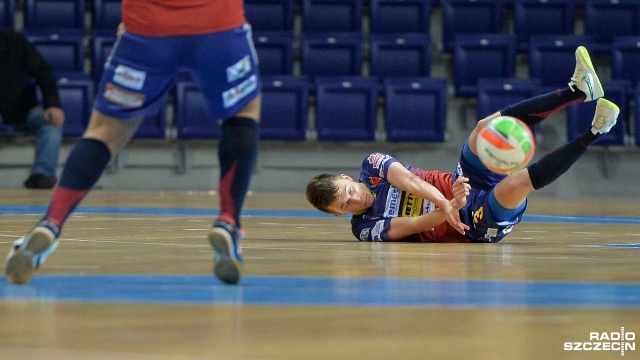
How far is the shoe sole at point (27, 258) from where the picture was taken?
284cm

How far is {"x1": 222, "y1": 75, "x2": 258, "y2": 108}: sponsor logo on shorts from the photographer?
3.07 m

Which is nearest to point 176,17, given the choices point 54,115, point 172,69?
point 172,69

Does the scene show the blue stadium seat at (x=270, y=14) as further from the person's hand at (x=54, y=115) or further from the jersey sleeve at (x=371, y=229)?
the jersey sleeve at (x=371, y=229)

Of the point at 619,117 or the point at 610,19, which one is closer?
the point at 619,117

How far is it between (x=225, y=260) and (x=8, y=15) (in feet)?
31.2

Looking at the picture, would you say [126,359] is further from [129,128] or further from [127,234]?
[127,234]

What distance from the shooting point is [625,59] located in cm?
1143

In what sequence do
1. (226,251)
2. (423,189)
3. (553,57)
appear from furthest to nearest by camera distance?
(553,57) → (423,189) → (226,251)

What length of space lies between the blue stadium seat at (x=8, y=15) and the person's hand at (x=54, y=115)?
83.2 inches

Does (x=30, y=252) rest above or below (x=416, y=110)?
above

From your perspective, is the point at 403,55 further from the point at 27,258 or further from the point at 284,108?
the point at 27,258

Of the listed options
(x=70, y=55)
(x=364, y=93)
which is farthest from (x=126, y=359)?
(x=70, y=55)

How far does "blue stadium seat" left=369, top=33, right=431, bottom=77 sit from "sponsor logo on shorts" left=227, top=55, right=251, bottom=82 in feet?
27.3

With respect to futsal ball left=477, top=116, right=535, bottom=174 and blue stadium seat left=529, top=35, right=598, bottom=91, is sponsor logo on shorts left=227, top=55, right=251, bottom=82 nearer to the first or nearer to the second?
futsal ball left=477, top=116, right=535, bottom=174
